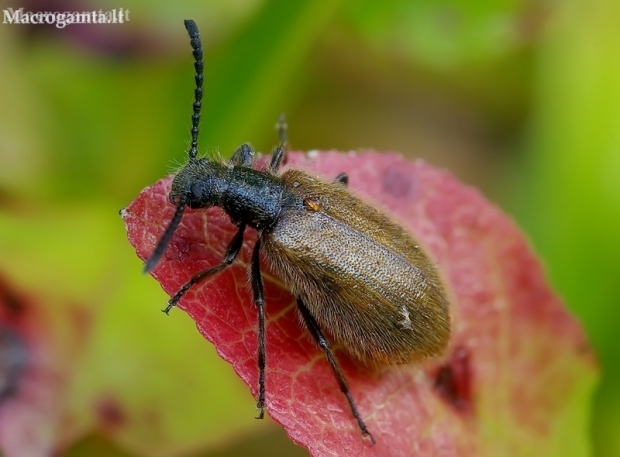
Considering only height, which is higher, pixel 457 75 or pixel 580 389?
pixel 457 75

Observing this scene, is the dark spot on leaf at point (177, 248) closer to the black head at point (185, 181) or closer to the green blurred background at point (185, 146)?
the black head at point (185, 181)

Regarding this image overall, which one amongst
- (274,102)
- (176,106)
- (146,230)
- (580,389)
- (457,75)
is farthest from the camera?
(457,75)

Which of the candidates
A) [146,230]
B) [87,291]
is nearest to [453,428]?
[146,230]

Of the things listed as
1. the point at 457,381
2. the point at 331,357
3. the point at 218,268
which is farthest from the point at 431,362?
the point at 218,268

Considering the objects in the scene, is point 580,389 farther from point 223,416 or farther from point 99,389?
point 99,389

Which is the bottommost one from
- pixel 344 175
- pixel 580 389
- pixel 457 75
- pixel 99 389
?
pixel 99 389

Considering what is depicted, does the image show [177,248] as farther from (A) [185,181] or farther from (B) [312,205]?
(B) [312,205]

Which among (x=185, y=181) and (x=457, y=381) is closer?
(x=185, y=181)
